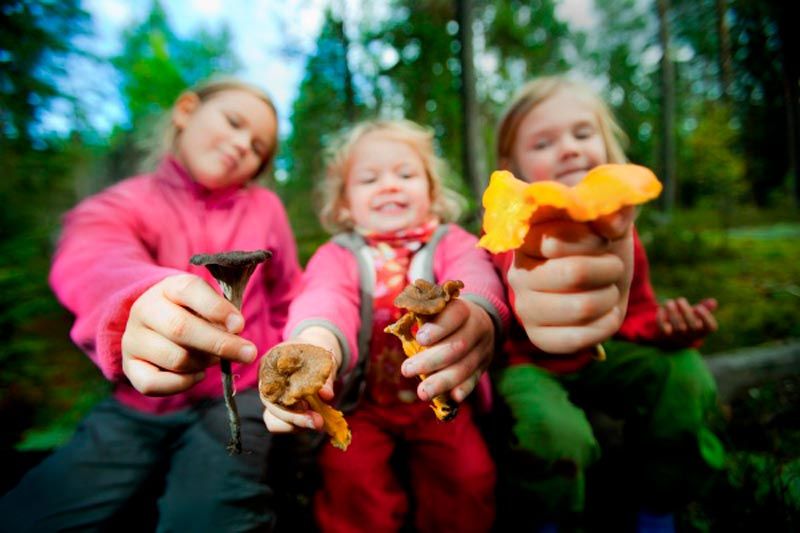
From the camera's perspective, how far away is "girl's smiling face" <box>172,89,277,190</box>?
112 cm

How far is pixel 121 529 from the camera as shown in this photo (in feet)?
3.30

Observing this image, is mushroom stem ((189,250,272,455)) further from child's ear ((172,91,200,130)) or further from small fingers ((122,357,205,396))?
child's ear ((172,91,200,130))

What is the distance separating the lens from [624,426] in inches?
54.1

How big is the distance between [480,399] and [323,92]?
354 inches

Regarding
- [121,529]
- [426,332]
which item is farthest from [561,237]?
[121,529]

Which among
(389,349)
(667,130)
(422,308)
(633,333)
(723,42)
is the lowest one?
(633,333)

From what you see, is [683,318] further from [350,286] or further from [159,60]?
[159,60]

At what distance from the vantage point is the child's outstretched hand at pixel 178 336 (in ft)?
1.89

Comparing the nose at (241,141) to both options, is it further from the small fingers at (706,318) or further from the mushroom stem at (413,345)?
the small fingers at (706,318)

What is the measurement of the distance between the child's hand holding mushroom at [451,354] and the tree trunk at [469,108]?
9.54 ft

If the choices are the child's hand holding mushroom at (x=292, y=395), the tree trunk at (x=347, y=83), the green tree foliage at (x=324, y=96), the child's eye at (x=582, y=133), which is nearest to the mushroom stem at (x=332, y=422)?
the child's hand holding mushroom at (x=292, y=395)

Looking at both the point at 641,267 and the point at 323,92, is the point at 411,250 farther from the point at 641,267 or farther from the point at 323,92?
the point at 323,92

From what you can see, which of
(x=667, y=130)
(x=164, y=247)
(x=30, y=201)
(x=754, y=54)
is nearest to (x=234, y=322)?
(x=164, y=247)

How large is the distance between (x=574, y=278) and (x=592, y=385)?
3.19 feet
